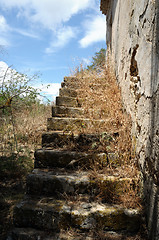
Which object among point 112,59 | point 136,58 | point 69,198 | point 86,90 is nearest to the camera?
point 69,198

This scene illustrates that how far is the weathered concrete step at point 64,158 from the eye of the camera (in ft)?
7.42

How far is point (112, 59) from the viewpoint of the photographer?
4.22 m

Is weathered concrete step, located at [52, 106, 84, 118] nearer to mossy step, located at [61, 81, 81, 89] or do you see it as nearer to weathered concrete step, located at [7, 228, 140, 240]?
mossy step, located at [61, 81, 81, 89]

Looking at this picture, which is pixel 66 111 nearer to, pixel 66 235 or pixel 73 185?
pixel 73 185

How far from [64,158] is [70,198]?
537 millimetres

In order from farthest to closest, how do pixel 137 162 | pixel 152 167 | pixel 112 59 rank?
pixel 112 59 < pixel 137 162 < pixel 152 167

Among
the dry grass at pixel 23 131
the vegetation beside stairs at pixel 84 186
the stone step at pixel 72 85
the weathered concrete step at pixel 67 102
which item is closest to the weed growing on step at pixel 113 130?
the vegetation beside stairs at pixel 84 186

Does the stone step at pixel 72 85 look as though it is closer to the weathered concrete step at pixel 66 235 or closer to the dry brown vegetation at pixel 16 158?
the dry brown vegetation at pixel 16 158

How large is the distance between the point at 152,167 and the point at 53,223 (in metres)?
1.07

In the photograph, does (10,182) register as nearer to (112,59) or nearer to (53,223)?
(53,223)

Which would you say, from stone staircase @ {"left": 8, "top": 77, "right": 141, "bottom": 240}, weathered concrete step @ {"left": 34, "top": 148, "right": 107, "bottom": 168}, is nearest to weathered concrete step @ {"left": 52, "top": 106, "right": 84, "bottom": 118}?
stone staircase @ {"left": 8, "top": 77, "right": 141, "bottom": 240}

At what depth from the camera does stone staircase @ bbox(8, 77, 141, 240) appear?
1.68m

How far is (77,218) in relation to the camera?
1.69 metres

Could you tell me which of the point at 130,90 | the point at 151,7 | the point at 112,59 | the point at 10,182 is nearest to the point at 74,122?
the point at 130,90
